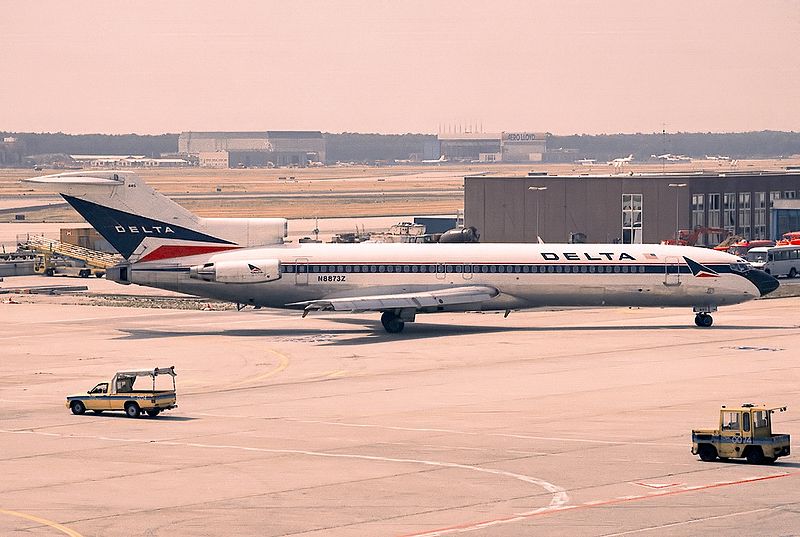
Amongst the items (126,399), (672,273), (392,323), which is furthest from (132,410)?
(672,273)

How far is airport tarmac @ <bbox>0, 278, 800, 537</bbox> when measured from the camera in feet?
86.6

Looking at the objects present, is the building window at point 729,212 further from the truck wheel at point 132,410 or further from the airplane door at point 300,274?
the truck wheel at point 132,410

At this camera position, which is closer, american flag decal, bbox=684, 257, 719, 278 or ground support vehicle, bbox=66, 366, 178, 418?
ground support vehicle, bbox=66, 366, 178, 418

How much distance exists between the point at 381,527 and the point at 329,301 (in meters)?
34.3

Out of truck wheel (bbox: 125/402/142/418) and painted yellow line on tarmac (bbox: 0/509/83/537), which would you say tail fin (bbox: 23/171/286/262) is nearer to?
truck wheel (bbox: 125/402/142/418)

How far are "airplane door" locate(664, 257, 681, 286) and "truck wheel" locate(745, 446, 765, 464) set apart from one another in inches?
1279

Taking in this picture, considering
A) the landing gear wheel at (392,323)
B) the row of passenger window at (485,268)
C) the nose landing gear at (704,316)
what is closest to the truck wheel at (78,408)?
the landing gear wheel at (392,323)

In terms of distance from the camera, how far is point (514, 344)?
5825 centimetres

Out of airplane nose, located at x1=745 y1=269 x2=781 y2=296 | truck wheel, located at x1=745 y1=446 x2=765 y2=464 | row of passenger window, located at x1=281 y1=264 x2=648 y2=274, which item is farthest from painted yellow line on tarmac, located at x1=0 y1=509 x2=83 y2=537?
airplane nose, located at x1=745 y1=269 x2=781 y2=296

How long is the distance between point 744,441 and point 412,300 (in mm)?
30927

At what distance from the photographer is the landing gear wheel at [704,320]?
210 feet

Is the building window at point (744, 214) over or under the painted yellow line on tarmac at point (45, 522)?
over

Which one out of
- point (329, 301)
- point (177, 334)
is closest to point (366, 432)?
point (329, 301)

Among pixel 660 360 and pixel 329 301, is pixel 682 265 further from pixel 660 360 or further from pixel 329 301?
pixel 329 301
